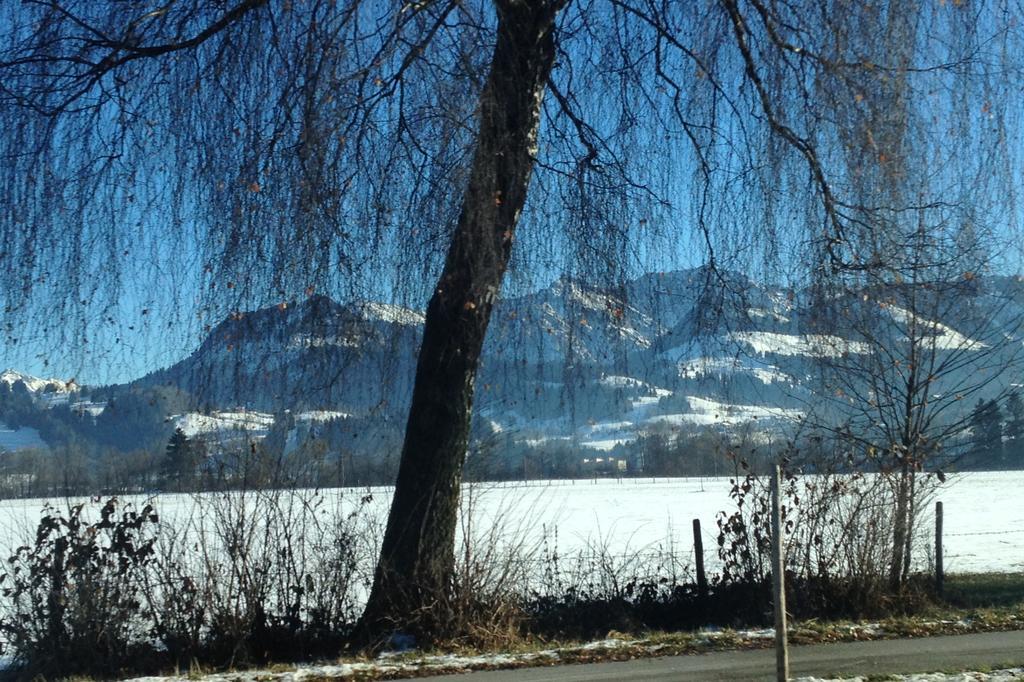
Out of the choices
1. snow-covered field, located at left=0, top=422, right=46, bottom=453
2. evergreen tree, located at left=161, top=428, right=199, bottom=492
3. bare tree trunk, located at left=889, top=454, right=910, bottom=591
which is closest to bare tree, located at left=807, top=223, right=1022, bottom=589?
bare tree trunk, located at left=889, top=454, right=910, bottom=591

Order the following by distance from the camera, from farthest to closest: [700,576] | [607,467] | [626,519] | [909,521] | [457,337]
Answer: [626,519] → [607,467] → [909,521] → [700,576] → [457,337]

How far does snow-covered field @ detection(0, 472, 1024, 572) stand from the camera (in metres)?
10.1

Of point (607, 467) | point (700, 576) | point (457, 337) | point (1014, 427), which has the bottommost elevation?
point (700, 576)

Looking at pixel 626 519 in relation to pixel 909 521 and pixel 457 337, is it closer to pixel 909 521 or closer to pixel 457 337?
pixel 909 521

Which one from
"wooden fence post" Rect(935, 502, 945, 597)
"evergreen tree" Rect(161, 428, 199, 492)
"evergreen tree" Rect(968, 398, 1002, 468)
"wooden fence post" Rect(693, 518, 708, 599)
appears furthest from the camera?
"evergreen tree" Rect(968, 398, 1002, 468)

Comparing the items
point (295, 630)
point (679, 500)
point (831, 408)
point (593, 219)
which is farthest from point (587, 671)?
point (679, 500)

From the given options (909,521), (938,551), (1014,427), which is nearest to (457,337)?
(909,521)

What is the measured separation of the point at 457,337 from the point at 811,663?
12.9ft

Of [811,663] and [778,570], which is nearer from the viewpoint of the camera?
[778,570]

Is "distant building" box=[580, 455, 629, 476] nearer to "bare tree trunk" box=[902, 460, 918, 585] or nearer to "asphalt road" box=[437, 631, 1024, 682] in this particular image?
"bare tree trunk" box=[902, 460, 918, 585]

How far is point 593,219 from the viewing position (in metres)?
7.46

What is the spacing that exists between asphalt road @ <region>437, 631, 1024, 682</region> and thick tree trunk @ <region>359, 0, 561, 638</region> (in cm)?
144

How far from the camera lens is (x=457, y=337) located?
8.68 metres

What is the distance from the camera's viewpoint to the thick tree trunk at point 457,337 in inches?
258
